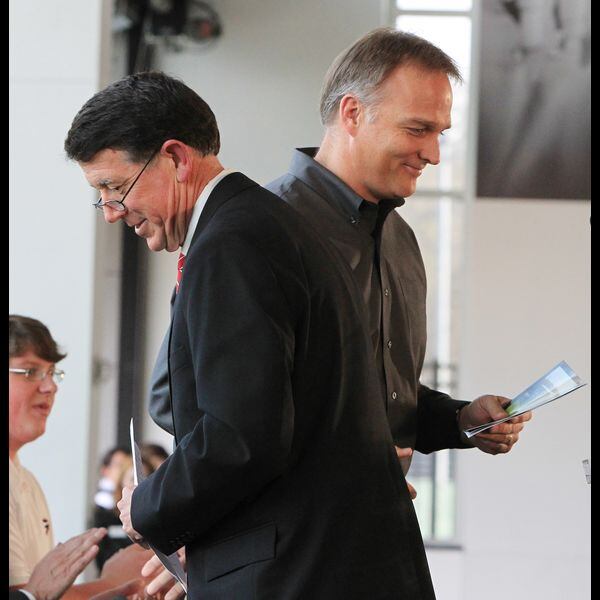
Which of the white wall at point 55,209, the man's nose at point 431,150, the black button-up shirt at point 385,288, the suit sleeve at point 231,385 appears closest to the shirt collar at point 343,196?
the black button-up shirt at point 385,288

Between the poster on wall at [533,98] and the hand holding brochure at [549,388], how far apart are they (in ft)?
10.9

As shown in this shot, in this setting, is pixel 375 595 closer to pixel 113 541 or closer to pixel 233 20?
pixel 113 541

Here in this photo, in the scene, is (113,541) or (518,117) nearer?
(113,541)

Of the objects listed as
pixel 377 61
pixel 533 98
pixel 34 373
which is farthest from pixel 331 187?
pixel 533 98

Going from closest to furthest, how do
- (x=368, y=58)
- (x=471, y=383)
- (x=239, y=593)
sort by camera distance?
(x=239, y=593)
(x=368, y=58)
(x=471, y=383)

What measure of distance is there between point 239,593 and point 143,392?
7338 mm

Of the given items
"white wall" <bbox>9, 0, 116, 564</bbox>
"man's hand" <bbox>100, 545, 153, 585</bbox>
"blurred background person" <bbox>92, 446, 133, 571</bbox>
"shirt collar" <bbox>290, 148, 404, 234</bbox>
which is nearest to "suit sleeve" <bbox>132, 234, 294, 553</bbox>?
"shirt collar" <bbox>290, 148, 404, 234</bbox>

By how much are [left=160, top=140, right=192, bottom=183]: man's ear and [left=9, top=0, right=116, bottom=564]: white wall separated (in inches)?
85.2

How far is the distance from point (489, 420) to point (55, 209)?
205 centimetres

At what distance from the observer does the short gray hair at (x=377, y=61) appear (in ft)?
7.02

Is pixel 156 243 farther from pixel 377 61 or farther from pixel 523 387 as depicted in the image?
pixel 523 387

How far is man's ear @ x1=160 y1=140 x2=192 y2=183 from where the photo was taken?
1699 mm
